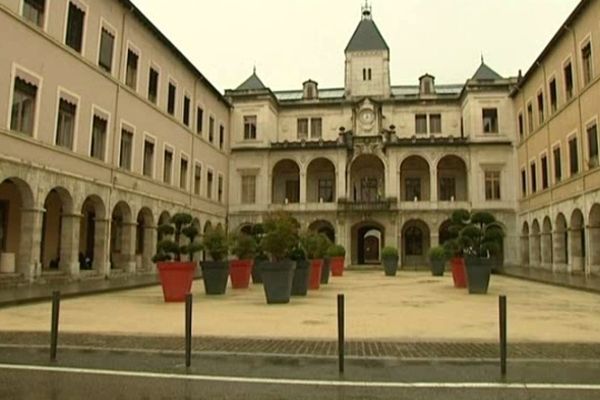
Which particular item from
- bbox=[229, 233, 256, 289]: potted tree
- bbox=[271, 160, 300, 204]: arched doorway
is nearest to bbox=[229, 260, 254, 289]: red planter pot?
bbox=[229, 233, 256, 289]: potted tree

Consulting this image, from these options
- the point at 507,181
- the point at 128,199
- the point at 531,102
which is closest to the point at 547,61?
the point at 531,102

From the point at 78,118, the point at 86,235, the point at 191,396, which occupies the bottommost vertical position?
the point at 191,396

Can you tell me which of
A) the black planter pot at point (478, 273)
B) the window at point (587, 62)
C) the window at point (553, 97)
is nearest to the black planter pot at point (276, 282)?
the black planter pot at point (478, 273)

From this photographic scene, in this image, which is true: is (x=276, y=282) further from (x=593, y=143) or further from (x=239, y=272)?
(x=593, y=143)

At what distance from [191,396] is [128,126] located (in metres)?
23.3

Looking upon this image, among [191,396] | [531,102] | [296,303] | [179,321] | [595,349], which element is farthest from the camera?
[531,102]

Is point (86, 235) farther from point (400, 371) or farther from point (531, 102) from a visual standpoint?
point (531, 102)

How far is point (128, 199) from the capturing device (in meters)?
26.6

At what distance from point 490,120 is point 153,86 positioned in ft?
81.3

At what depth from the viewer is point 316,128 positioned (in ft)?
150

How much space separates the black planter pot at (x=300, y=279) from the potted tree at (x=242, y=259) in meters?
2.47

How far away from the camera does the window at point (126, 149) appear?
1044 inches

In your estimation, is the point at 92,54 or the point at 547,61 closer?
the point at 92,54

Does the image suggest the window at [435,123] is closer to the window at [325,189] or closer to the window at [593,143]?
the window at [325,189]
